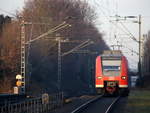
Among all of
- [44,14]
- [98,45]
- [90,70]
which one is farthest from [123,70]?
[98,45]

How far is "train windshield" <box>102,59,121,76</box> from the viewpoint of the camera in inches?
1613

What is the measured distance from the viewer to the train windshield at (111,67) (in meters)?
41.0

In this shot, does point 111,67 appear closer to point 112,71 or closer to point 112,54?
point 112,71

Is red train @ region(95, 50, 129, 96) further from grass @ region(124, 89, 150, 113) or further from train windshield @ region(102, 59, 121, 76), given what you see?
grass @ region(124, 89, 150, 113)

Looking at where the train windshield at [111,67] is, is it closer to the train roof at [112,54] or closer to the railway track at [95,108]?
the train roof at [112,54]

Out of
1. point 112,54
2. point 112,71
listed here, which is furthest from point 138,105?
point 112,54

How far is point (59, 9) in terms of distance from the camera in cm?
7350

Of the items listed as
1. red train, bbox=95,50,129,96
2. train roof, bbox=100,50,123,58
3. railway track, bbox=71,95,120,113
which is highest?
train roof, bbox=100,50,123,58

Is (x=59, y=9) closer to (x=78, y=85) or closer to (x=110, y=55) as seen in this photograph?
(x=78, y=85)

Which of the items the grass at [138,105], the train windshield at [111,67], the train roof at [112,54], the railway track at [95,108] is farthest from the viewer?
the train roof at [112,54]

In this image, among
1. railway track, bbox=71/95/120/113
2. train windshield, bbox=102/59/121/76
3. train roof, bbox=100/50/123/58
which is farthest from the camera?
train roof, bbox=100/50/123/58

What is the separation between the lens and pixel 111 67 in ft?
135

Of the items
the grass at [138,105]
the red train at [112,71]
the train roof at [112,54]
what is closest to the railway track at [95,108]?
the grass at [138,105]

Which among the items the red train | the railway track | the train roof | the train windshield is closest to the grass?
the railway track
